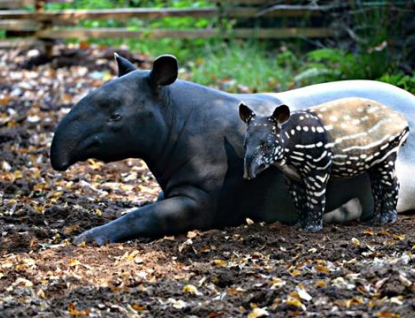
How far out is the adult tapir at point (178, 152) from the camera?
5918 millimetres

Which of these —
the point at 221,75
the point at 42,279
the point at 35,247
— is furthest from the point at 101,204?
the point at 221,75

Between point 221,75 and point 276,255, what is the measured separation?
7.86m

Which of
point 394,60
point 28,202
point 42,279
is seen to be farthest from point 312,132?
point 394,60

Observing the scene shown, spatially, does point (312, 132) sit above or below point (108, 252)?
above

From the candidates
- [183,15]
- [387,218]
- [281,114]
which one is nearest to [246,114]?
[281,114]

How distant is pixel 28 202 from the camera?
7.20 meters

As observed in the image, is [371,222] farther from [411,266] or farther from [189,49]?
[189,49]

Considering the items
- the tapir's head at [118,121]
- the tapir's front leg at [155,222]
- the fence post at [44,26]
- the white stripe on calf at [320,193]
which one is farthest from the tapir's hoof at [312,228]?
the fence post at [44,26]

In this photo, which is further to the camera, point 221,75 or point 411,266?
point 221,75

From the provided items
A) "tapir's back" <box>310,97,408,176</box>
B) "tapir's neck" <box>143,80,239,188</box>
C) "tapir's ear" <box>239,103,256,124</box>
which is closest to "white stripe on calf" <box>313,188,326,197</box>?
"tapir's back" <box>310,97,408,176</box>

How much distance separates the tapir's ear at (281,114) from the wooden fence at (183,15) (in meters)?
Result: 7.64

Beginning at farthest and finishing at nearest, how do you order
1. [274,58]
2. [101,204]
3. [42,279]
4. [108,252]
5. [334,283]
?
[274,58] → [101,204] → [108,252] → [42,279] → [334,283]

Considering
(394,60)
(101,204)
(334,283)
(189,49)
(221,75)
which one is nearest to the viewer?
(334,283)

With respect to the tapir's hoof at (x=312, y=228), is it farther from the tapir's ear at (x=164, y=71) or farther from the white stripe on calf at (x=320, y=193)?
the tapir's ear at (x=164, y=71)
